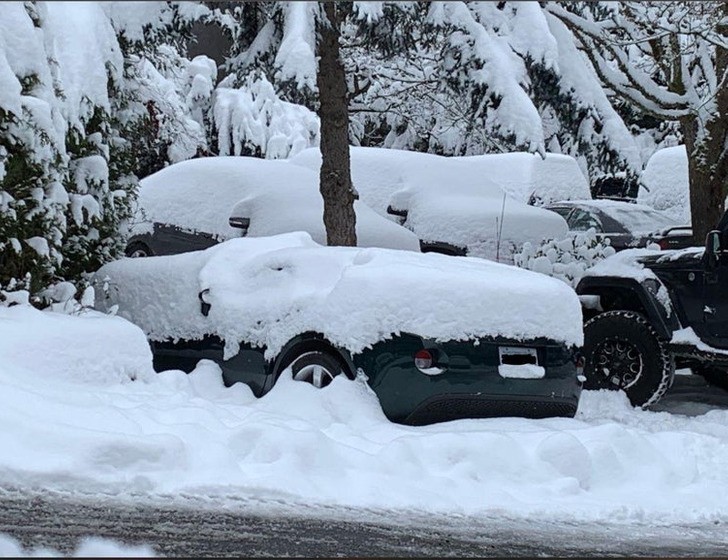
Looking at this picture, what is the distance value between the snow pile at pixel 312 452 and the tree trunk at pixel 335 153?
299 cm

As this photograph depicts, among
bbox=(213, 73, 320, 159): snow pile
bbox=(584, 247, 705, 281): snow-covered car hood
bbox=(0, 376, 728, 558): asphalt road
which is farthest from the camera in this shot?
bbox=(213, 73, 320, 159): snow pile

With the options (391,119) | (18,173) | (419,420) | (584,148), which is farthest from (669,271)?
(391,119)

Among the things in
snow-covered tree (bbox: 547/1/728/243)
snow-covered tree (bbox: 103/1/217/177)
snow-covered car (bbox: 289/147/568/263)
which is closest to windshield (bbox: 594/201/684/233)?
snow-covered car (bbox: 289/147/568/263)

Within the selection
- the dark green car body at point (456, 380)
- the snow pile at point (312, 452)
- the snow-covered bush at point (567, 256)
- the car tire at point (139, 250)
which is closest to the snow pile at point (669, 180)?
the snow-covered bush at point (567, 256)

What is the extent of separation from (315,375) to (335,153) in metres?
3.48

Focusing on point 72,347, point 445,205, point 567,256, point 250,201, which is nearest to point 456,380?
point 72,347

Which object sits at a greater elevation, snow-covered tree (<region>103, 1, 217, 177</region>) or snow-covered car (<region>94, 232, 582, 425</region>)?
snow-covered tree (<region>103, 1, 217, 177</region>)

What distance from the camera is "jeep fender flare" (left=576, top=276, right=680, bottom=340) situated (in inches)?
372

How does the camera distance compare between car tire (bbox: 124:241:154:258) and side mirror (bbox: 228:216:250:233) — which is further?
car tire (bbox: 124:241:154:258)

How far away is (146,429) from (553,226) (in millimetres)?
8061

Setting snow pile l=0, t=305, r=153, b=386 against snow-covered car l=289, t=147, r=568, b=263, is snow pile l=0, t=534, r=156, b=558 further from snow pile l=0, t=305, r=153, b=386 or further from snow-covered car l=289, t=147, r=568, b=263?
snow-covered car l=289, t=147, r=568, b=263

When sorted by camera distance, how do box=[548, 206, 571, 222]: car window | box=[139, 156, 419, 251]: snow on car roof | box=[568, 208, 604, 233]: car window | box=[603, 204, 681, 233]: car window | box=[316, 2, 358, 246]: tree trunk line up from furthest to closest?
box=[548, 206, 571, 222]: car window → box=[603, 204, 681, 233]: car window → box=[568, 208, 604, 233]: car window → box=[139, 156, 419, 251]: snow on car roof → box=[316, 2, 358, 246]: tree trunk

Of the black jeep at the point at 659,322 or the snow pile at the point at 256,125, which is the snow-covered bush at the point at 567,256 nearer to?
the black jeep at the point at 659,322

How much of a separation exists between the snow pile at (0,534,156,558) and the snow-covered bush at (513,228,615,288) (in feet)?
22.7
